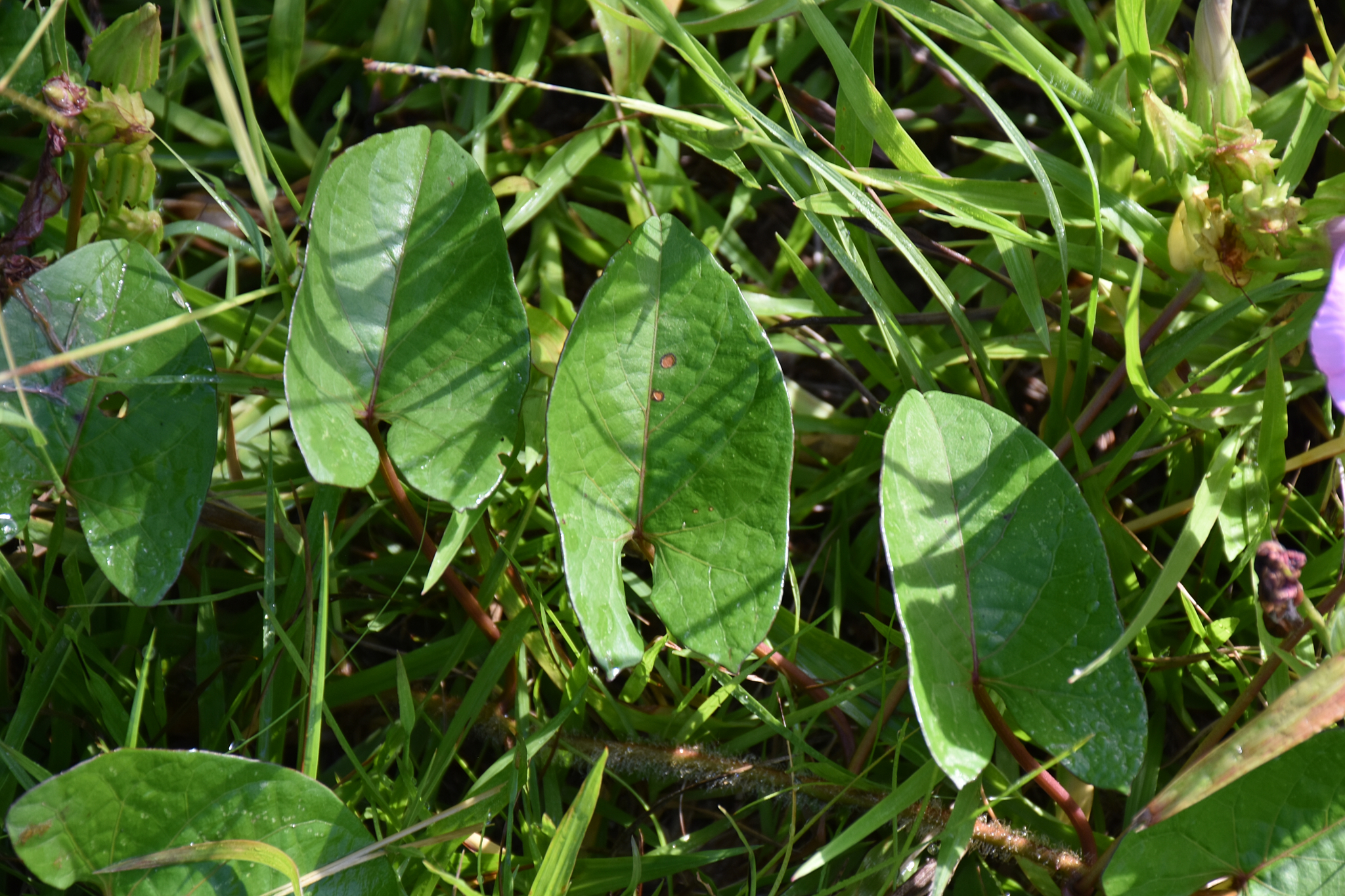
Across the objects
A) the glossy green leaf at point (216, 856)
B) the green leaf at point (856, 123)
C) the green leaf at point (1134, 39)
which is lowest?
the glossy green leaf at point (216, 856)

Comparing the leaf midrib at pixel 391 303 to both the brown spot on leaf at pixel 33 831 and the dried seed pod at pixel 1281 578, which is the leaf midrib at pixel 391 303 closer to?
the brown spot on leaf at pixel 33 831

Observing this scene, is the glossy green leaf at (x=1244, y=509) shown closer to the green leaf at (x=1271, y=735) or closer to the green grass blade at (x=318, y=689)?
the green leaf at (x=1271, y=735)

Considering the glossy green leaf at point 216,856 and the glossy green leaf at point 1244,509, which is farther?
the glossy green leaf at point 1244,509

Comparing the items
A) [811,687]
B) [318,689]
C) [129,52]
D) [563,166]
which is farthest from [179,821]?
[563,166]

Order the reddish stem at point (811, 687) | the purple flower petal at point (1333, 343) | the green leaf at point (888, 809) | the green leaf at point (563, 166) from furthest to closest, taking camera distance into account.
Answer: the green leaf at point (563, 166) < the reddish stem at point (811, 687) < the green leaf at point (888, 809) < the purple flower petal at point (1333, 343)

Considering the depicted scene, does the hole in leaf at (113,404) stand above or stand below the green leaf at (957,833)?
above

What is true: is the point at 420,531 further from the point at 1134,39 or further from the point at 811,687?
the point at 1134,39

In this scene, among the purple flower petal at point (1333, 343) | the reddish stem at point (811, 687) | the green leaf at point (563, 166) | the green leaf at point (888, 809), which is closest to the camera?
the purple flower petal at point (1333, 343)

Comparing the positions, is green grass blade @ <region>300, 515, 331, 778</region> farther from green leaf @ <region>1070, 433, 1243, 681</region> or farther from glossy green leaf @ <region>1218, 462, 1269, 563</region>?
glossy green leaf @ <region>1218, 462, 1269, 563</region>

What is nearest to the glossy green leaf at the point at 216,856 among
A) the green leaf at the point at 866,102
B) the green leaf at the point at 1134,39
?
the green leaf at the point at 866,102

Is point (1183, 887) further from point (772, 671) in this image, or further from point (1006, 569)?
point (772, 671)
